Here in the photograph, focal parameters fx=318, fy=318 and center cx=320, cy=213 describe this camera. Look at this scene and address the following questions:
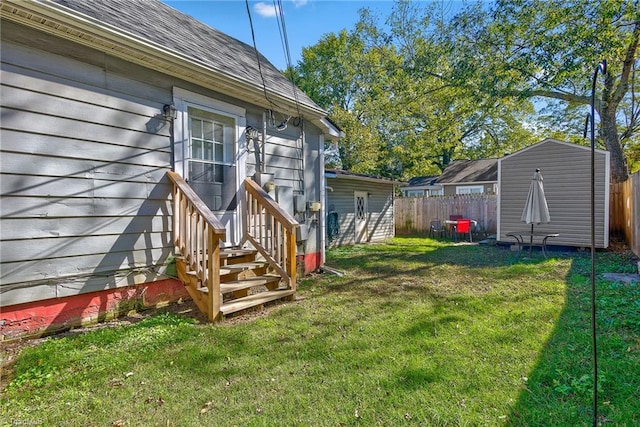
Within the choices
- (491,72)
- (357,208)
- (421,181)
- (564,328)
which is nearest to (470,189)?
(421,181)

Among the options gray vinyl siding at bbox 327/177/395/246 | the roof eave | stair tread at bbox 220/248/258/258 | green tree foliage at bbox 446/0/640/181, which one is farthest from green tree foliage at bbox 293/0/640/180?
stair tread at bbox 220/248/258/258

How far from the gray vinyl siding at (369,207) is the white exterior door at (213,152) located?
5.92 m

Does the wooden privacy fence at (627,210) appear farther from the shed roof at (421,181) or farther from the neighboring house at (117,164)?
the shed roof at (421,181)

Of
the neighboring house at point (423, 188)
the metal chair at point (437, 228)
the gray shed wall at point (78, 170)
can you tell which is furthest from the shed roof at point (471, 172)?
the gray shed wall at point (78, 170)

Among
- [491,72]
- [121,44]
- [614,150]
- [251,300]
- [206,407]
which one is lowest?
[206,407]

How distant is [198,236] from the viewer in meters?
3.77

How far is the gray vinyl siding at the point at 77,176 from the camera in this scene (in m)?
3.03

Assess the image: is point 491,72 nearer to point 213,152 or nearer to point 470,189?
point 213,152

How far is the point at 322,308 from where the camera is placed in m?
4.16

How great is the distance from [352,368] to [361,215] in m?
9.96

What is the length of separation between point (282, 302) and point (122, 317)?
1.94m

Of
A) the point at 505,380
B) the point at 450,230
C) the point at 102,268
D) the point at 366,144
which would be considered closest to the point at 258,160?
the point at 102,268

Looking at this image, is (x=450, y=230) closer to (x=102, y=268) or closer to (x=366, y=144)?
(x=366, y=144)

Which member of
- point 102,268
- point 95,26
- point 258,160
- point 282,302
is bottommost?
point 282,302
